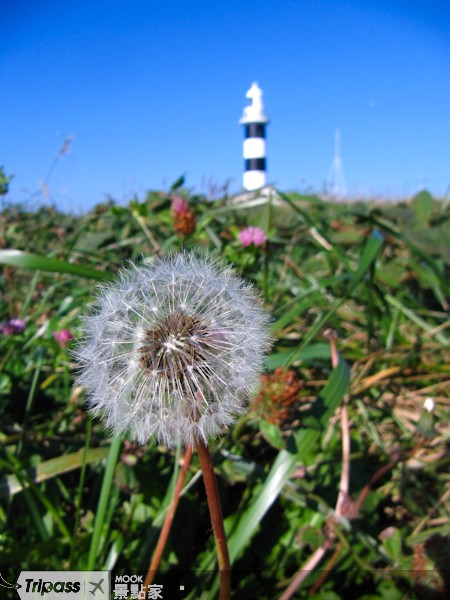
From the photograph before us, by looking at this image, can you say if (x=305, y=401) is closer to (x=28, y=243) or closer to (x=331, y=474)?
(x=331, y=474)

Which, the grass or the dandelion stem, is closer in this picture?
the dandelion stem

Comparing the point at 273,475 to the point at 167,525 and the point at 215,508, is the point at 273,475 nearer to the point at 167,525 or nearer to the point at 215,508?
the point at 167,525

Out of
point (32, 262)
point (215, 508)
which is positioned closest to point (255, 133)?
point (32, 262)

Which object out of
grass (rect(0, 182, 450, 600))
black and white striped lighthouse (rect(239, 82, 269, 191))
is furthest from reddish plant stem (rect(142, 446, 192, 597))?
black and white striped lighthouse (rect(239, 82, 269, 191))

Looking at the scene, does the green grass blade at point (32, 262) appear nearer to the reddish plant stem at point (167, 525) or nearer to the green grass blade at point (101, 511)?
the green grass blade at point (101, 511)

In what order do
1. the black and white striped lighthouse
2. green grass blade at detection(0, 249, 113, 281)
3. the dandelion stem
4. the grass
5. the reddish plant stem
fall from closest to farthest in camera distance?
the dandelion stem, the reddish plant stem, the grass, green grass blade at detection(0, 249, 113, 281), the black and white striped lighthouse

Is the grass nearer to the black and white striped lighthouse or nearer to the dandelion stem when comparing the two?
the dandelion stem
